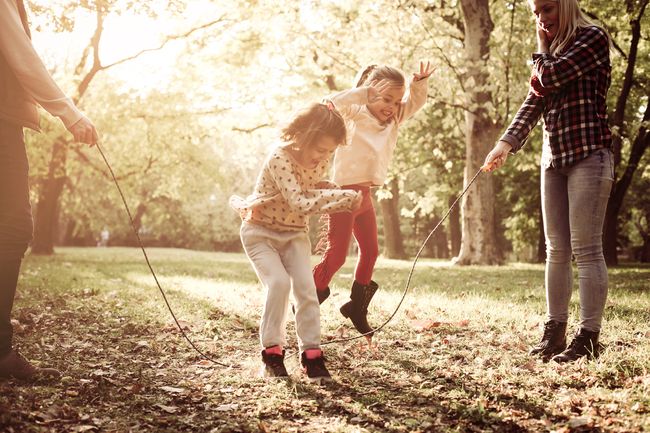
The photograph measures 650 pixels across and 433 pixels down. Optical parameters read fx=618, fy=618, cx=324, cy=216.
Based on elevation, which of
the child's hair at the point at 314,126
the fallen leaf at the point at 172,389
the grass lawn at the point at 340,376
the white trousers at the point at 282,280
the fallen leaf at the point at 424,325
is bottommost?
the fallen leaf at the point at 172,389

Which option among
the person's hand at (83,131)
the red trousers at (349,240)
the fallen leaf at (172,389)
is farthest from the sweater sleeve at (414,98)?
the fallen leaf at (172,389)

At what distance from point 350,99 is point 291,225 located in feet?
3.79

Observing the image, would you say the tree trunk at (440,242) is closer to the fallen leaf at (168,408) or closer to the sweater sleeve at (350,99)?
the sweater sleeve at (350,99)

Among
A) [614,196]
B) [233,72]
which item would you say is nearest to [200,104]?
[233,72]

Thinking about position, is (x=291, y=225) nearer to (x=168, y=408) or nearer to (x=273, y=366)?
(x=273, y=366)

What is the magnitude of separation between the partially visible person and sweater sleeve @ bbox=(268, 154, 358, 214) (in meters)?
1.09

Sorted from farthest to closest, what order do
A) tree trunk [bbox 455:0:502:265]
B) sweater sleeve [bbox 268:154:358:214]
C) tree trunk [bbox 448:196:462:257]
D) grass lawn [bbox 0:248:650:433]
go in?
tree trunk [bbox 448:196:462:257], tree trunk [bbox 455:0:502:265], sweater sleeve [bbox 268:154:358:214], grass lawn [bbox 0:248:650:433]

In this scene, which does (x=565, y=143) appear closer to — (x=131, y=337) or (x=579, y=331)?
(x=579, y=331)

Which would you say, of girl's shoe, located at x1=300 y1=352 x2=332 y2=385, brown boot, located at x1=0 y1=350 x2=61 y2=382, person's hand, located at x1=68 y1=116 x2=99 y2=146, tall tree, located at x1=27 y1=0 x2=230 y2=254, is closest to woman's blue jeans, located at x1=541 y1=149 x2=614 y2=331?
girl's shoe, located at x1=300 y1=352 x2=332 y2=385

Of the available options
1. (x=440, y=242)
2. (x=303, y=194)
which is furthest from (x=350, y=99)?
(x=440, y=242)

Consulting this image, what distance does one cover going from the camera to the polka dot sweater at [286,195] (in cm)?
359

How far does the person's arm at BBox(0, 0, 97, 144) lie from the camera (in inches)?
132

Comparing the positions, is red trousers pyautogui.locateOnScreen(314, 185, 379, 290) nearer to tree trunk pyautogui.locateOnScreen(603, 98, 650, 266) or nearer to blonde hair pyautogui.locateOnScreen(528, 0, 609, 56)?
blonde hair pyautogui.locateOnScreen(528, 0, 609, 56)

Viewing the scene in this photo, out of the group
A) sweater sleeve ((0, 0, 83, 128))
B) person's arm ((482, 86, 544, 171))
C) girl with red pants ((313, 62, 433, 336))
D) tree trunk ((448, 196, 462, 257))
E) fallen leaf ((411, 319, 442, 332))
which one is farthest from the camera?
tree trunk ((448, 196, 462, 257))
